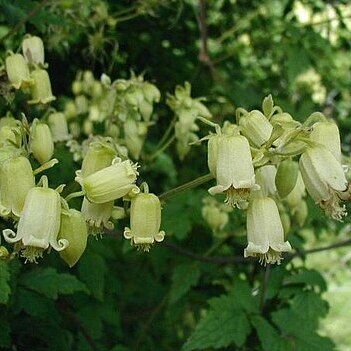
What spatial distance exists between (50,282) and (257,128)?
1.04 meters

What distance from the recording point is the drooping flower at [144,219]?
201 cm

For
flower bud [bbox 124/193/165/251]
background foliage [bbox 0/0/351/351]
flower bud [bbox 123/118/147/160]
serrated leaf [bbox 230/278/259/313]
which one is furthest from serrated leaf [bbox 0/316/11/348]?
serrated leaf [bbox 230/278/259/313]

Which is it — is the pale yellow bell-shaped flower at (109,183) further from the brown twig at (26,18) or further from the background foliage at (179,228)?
the brown twig at (26,18)

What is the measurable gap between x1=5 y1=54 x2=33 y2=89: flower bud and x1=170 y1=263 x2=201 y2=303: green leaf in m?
1.06

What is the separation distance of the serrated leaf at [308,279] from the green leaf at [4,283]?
129 cm

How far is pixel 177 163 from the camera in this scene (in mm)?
4328

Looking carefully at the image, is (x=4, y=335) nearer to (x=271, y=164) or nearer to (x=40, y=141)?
(x=40, y=141)

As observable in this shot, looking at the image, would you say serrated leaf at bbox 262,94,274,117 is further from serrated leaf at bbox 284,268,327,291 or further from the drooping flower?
serrated leaf at bbox 284,268,327,291

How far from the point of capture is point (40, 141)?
90.2 inches

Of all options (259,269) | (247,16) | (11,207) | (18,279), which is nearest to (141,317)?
(259,269)

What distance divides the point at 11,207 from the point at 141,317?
7.28 ft

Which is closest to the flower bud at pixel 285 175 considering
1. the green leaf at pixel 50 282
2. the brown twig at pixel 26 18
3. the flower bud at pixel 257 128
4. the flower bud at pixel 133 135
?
the flower bud at pixel 257 128

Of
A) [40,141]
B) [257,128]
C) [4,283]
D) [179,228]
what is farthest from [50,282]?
[257,128]

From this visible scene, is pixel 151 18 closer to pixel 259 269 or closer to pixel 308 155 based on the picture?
pixel 259 269
